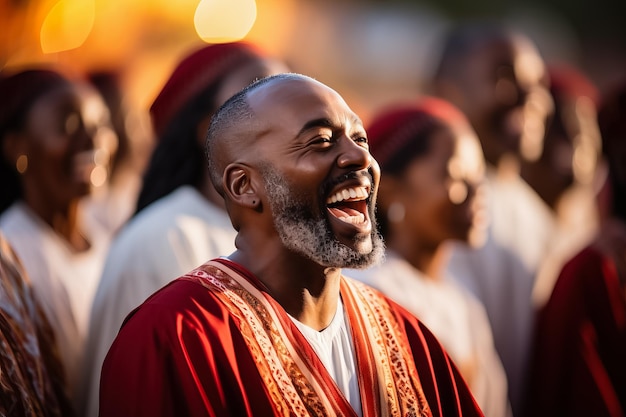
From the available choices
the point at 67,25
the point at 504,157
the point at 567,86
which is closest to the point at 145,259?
the point at 504,157

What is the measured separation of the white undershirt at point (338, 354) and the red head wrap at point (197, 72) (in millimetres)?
2133

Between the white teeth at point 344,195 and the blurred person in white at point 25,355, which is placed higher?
the white teeth at point 344,195

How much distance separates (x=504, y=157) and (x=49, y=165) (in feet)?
10.5

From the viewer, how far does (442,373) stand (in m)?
3.39

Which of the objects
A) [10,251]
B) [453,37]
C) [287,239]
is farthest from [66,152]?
[453,37]

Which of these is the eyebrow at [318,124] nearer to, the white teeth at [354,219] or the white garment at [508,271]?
the white teeth at [354,219]

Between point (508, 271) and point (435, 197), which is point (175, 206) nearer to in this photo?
point (435, 197)

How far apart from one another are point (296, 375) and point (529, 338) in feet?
11.5

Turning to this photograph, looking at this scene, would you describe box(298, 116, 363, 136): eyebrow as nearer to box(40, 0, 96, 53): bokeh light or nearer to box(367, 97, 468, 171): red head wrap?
box(367, 97, 468, 171): red head wrap

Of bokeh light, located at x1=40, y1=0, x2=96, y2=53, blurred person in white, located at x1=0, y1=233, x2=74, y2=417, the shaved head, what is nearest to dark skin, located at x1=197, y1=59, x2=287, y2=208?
blurred person in white, located at x1=0, y1=233, x2=74, y2=417

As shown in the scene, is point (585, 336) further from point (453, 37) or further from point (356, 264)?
point (453, 37)

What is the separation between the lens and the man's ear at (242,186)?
317 cm

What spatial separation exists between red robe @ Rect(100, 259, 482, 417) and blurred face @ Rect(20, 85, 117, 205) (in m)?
2.36

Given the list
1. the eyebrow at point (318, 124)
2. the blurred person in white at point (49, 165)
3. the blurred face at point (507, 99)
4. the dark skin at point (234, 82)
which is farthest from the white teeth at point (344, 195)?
the blurred face at point (507, 99)
